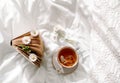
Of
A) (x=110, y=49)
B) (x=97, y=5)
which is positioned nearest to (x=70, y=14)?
(x=97, y=5)

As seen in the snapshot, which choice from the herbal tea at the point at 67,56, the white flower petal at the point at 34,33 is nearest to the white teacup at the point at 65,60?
the herbal tea at the point at 67,56

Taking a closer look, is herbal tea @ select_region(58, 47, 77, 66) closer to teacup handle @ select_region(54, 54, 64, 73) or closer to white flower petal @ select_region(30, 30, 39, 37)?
teacup handle @ select_region(54, 54, 64, 73)

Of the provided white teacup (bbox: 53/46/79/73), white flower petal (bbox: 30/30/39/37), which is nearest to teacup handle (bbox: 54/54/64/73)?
white teacup (bbox: 53/46/79/73)

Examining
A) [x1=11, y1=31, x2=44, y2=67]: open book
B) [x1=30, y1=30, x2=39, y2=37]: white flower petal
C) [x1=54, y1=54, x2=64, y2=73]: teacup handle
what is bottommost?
[x1=54, y1=54, x2=64, y2=73]: teacup handle

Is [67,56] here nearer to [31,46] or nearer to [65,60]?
[65,60]

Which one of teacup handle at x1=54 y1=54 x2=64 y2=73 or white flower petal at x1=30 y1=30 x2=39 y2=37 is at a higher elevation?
white flower petal at x1=30 y1=30 x2=39 y2=37

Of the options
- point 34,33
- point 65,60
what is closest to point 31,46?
point 34,33

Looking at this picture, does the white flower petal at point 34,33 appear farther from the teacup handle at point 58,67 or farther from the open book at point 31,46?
the teacup handle at point 58,67
